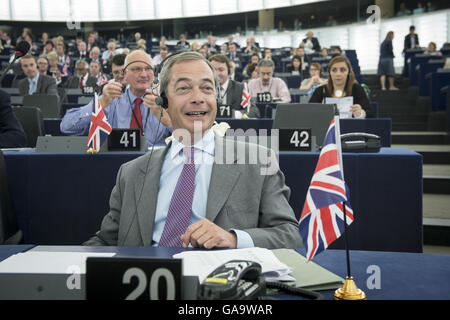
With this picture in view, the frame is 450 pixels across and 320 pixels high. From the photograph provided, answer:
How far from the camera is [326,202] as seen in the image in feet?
3.12

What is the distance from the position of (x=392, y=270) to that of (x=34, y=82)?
6.86 meters

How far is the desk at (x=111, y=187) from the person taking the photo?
2354 millimetres

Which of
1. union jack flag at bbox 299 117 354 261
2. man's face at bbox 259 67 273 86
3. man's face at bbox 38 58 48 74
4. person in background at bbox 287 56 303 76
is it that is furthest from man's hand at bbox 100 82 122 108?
person in background at bbox 287 56 303 76

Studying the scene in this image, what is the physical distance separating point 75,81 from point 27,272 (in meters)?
8.50

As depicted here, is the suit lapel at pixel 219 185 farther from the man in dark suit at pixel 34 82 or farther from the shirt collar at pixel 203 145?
the man in dark suit at pixel 34 82

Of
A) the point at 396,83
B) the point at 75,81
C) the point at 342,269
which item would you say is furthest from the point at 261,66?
the point at 342,269

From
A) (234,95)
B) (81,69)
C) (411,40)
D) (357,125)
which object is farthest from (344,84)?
(411,40)

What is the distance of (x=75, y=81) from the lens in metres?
8.82

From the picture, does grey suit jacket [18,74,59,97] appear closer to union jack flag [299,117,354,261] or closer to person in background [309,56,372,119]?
person in background [309,56,372,119]

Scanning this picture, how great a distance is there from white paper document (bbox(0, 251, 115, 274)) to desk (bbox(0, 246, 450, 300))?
0.12 meters

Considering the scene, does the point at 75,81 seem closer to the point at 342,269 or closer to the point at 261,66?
the point at 261,66

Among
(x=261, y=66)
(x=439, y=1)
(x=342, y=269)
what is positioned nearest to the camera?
(x=342, y=269)

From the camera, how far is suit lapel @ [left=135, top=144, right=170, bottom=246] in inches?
56.2

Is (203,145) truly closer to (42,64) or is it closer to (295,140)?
(295,140)
